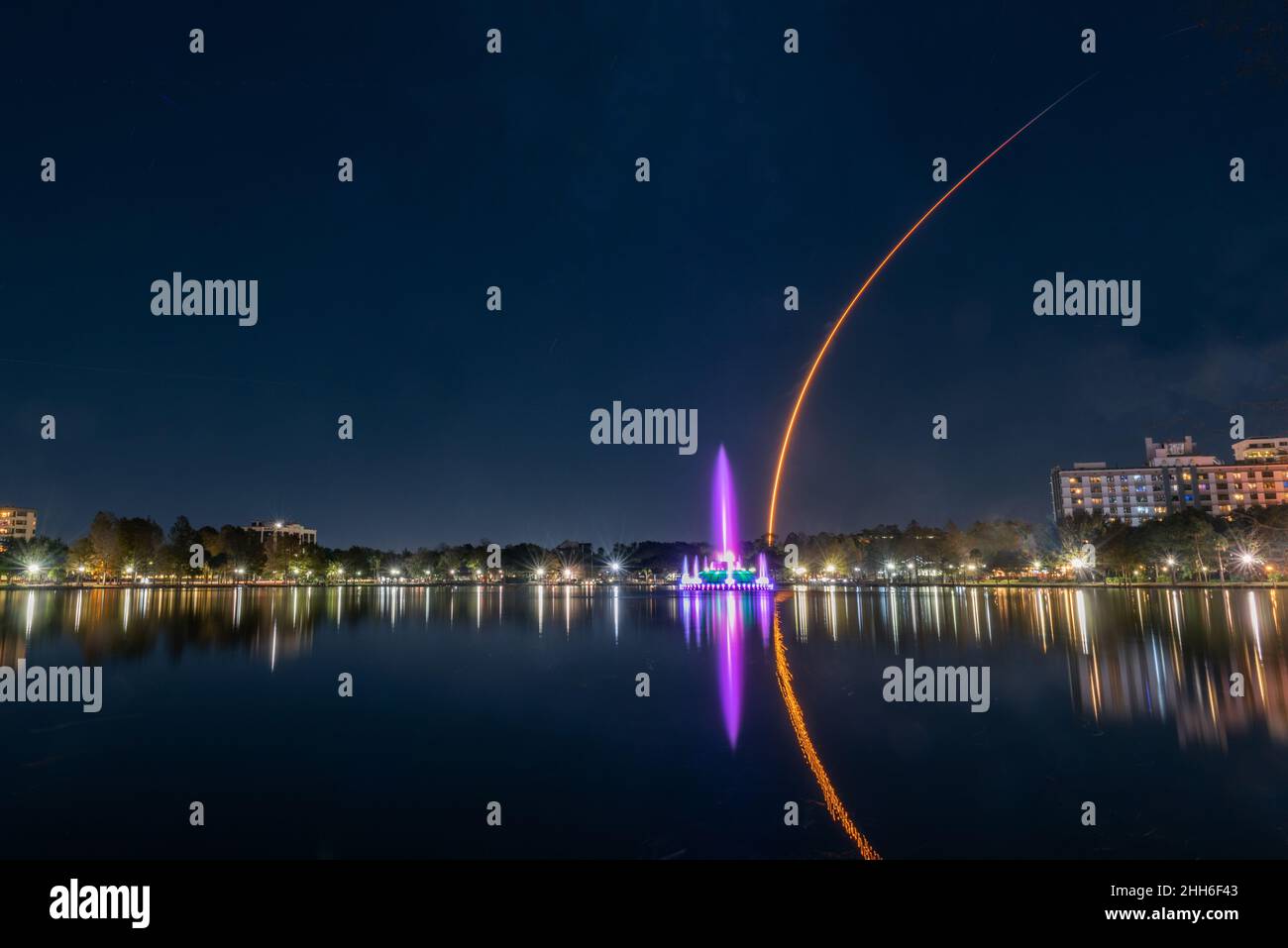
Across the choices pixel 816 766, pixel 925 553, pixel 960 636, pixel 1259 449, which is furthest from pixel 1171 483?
pixel 816 766

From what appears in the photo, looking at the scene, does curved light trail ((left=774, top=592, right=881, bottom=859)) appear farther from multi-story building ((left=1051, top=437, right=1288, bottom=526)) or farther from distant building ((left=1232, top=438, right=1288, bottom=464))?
distant building ((left=1232, top=438, right=1288, bottom=464))

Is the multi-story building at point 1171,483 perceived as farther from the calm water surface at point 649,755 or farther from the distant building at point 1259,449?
the calm water surface at point 649,755

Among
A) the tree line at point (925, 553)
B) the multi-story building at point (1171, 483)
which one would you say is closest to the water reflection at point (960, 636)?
the tree line at point (925, 553)
